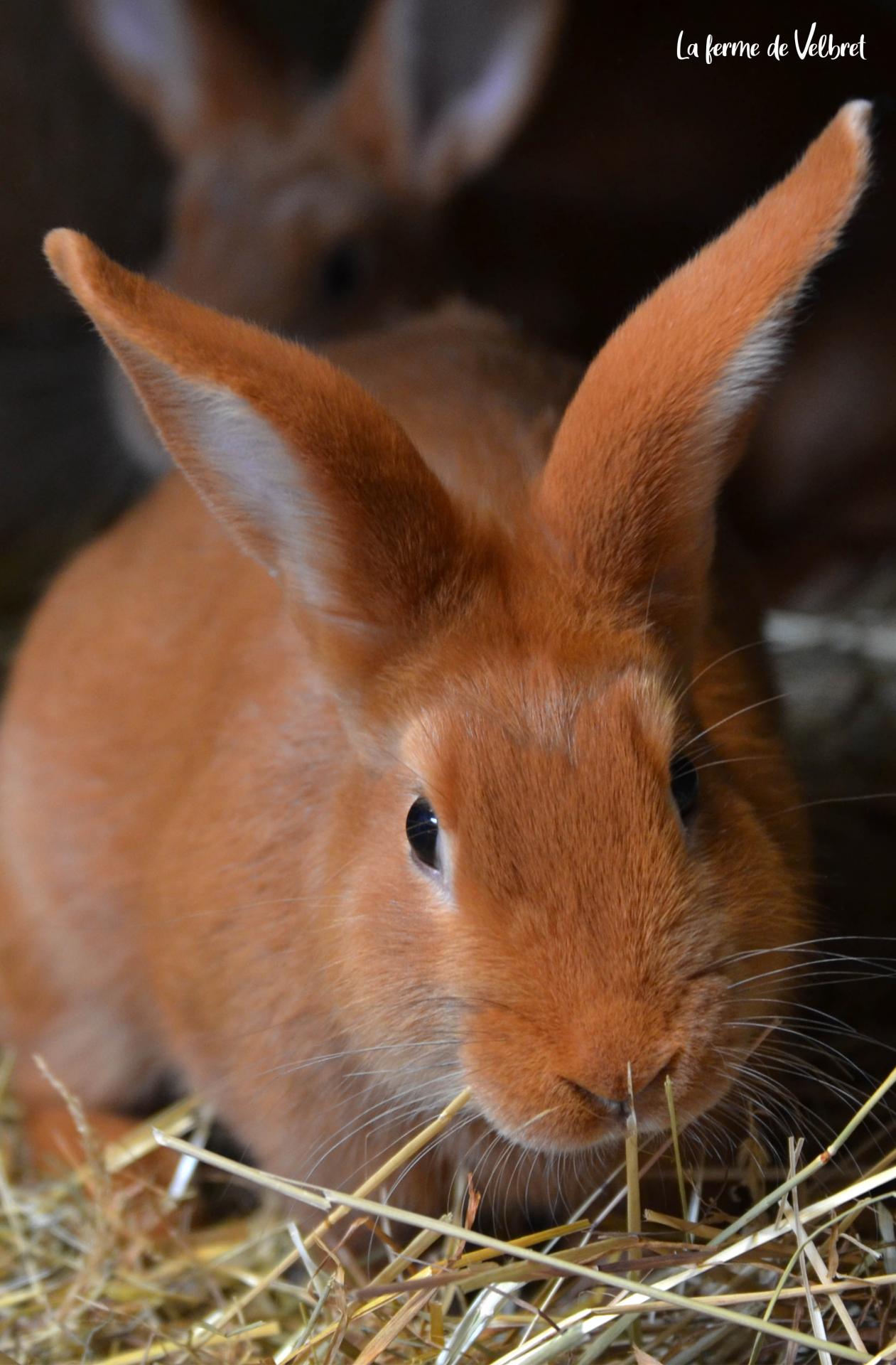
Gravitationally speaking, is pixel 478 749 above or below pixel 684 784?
above

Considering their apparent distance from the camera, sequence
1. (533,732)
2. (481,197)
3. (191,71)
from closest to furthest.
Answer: (533,732) < (481,197) < (191,71)

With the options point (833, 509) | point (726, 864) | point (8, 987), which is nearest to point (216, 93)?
point (833, 509)

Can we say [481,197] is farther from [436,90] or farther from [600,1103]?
[600,1103]

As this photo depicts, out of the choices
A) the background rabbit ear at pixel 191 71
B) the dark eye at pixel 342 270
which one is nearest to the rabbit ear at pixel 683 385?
the dark eye at pixel 342 270

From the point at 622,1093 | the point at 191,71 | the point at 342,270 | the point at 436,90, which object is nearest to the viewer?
the point at 622,1093

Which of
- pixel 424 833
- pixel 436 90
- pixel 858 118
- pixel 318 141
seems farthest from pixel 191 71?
pixel 424 833

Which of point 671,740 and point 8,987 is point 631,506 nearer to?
point 671,740
